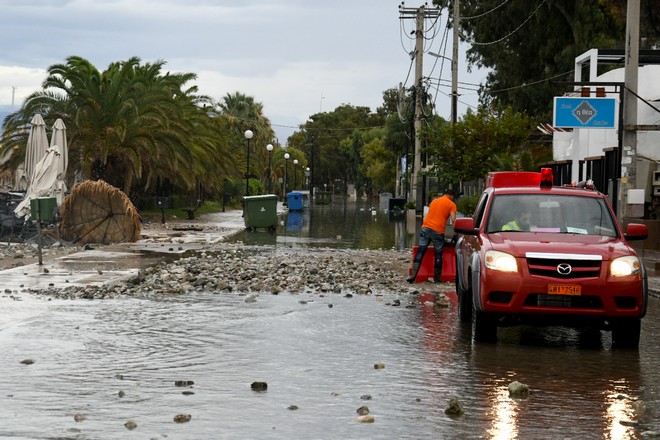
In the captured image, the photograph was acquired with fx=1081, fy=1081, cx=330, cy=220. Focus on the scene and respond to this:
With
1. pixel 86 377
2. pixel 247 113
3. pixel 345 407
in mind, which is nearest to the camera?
pixel 345 407

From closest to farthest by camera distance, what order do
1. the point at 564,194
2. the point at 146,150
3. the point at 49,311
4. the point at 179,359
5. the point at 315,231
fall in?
the point at 179,359, the point at 564,194, the point at 49,311, the point at 315,231, the point at 146,150

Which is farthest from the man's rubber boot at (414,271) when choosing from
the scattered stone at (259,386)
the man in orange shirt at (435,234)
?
the scattered stone at (259,386)

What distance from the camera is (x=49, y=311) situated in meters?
14.1

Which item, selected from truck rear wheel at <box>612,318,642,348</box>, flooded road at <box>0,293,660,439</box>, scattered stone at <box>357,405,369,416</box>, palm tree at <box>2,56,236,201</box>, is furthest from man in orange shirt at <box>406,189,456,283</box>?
palm tree at <box>2,56,236,201</box>

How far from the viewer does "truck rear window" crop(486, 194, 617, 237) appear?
12.5 meters

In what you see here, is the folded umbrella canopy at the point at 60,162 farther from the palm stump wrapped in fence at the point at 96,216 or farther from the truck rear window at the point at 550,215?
the truck rear window at the point at 550,215

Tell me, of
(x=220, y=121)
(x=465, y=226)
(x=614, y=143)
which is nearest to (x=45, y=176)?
(x=614, y=143)

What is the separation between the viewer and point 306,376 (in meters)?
9.56

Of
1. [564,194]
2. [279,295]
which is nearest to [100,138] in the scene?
[279,295]

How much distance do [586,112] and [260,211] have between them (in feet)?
50.8

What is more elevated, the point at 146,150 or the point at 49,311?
the point at 146,150

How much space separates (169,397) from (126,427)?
114 centimetres

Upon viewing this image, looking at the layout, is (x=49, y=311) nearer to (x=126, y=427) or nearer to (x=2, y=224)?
(x=126, y=427)

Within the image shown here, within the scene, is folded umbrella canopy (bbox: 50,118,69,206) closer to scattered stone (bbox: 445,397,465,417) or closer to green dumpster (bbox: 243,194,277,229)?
green dumpster (bbox: 243,194,277,229)
